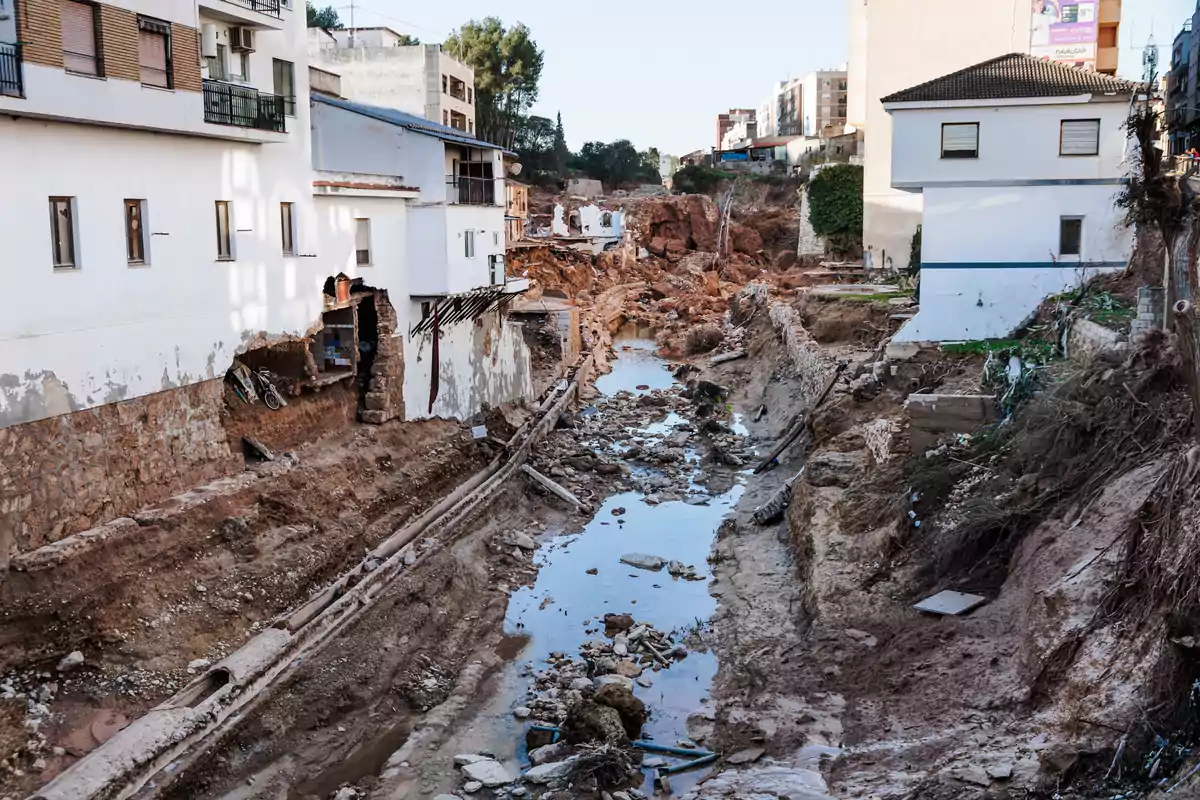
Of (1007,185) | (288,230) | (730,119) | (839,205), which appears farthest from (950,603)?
(730,119)

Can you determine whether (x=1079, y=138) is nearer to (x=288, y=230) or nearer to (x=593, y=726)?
(x=288, y=230)

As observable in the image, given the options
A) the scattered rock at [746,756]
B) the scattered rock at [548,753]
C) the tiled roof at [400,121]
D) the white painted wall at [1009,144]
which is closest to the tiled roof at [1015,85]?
the white painted wall at [1009,144]

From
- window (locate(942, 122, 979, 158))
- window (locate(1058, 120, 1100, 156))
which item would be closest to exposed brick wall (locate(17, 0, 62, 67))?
window (locate(942, 122, 979, 158))

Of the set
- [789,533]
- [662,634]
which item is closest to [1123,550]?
[662,634]

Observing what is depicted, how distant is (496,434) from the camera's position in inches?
1231

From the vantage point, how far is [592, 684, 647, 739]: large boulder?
15.6m

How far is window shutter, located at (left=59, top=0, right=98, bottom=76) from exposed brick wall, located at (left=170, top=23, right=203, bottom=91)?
1.75m

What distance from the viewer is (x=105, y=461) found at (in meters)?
17.7

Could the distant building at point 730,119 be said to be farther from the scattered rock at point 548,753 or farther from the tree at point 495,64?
the scattered rock at point 548,753

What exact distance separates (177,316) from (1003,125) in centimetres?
2039

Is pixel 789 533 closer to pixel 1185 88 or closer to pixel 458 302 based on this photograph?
pixel 458 302

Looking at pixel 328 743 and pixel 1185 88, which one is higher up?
pixel 1185 88

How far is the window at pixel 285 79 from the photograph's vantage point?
2300cm

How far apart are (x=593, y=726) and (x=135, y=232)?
11.2 metres
